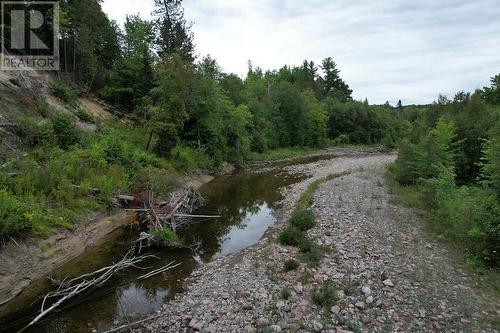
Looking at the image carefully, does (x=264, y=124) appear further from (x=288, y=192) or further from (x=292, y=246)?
(x=292, y=246)

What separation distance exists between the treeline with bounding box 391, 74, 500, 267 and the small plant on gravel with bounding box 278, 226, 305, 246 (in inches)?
241

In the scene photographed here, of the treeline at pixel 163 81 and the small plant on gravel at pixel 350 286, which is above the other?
the treeline at pixel 163 81

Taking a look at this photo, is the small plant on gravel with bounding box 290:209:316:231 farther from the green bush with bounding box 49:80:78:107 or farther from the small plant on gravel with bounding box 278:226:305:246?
the green bush with bounding box 49:80:78:107

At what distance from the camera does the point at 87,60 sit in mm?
34125

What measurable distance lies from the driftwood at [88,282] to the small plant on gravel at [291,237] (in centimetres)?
455

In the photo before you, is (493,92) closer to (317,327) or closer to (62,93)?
(317,327)

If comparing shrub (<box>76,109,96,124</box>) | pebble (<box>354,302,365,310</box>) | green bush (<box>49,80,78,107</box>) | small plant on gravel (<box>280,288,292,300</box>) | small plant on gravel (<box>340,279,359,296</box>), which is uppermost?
green bush (<box>49,80,78,107</box>)

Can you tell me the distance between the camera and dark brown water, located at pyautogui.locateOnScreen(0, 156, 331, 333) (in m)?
9.21

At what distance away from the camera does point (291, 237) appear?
44.6ft

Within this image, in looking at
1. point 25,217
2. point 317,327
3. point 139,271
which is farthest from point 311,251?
point 25,217

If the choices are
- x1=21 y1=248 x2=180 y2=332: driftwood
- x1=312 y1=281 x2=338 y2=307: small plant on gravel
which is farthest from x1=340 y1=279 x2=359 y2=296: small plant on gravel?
x1=21 y1=248 x2=180 y2=332: driftwood

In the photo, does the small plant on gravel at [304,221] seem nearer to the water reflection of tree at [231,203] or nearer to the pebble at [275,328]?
the water reflection of tree at [231,203]

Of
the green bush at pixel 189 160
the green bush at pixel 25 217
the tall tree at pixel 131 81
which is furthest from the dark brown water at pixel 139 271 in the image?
the tall tree at pixel 131 81

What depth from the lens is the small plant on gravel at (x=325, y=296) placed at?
30.1 ft
